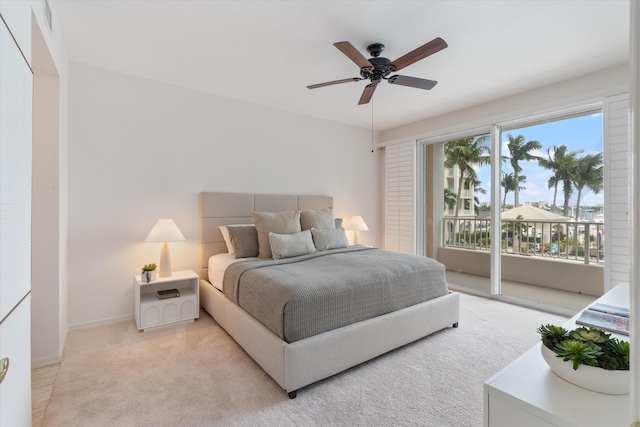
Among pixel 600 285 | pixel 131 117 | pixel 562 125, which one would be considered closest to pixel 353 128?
pixel 562 125

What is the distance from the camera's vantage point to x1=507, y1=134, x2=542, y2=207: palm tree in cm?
369

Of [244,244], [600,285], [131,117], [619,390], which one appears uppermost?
[131,117]

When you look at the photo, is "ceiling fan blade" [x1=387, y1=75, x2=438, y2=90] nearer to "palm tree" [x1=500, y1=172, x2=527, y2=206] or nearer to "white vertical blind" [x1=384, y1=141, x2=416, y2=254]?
"palm tree" [x1=500, y1=172, x2=527, y2=206]

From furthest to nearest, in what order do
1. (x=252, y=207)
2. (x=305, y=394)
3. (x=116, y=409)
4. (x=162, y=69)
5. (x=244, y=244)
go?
1. (x=252, y=207)
2. (x=244, y=244)
3. (x=162, y=69)
4. (x=305, y=394)
5. (x=116, y=409)

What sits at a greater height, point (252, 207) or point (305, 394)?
point (252, 207)

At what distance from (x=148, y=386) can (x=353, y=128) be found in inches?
171

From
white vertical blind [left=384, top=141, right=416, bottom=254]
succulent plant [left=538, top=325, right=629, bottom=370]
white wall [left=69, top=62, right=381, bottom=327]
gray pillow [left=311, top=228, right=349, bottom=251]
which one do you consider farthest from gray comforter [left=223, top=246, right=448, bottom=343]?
white vertical blind [left=384, top=141, right=416, bottom=254]

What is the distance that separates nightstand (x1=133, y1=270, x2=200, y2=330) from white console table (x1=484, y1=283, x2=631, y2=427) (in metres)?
2.81

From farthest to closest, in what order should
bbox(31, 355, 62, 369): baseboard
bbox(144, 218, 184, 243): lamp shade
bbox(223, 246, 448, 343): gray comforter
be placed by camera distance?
bbox(144, 218, 184, 243): lamp shade, bbox(31, 355, 62, 369): baseboard, bbox(223, 246, 448, 343): gray comforter

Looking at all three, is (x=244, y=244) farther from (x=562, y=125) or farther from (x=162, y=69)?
(x=562, y=125)

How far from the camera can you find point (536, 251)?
3977mm

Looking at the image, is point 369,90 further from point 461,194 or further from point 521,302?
point 521,302

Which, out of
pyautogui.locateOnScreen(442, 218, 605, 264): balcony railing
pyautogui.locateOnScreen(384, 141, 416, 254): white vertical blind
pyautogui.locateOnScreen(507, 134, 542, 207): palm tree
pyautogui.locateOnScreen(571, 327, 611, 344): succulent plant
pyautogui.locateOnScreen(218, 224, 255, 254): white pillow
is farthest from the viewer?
pyautogui.locateOnScreen(384, 141, 416, 254): white vertical blind

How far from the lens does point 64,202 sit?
2.58 metres
